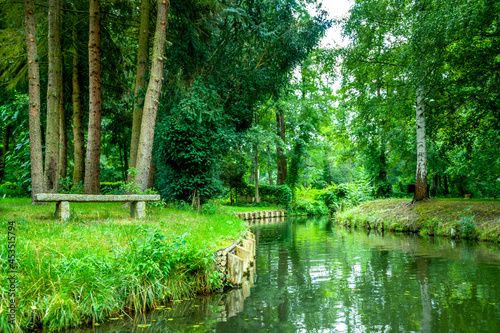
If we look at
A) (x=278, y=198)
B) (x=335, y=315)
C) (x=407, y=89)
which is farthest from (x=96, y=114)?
(x=278, y=198)

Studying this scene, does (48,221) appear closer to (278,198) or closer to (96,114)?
(96,114)

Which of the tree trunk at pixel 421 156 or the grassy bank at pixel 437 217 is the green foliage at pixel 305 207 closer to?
the grassy bank at pixel 437 217

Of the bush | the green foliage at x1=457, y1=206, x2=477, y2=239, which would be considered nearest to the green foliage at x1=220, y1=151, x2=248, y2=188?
the bush

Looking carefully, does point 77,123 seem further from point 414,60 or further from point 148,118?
point 414,60

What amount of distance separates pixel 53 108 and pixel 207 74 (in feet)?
16.8

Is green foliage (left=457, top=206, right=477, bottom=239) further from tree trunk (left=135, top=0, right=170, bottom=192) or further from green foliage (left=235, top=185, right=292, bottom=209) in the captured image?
green foliage (left=235, top=185, right=292, bottom=209)

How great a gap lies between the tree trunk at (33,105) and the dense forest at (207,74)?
0.09 ft

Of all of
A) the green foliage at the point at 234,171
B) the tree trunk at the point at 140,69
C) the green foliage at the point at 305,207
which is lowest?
the green foliage at the point at 305,207

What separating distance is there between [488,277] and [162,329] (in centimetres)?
532

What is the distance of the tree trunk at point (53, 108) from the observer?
10211 mm

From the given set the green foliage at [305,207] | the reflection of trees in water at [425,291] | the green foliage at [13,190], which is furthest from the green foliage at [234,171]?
the reflection of trees in water at [425,291]

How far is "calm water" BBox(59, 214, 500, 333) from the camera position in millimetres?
3916

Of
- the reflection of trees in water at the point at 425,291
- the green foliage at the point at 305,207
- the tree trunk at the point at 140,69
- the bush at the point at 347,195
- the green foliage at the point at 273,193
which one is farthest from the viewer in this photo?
the green foliage at the point at 305,207

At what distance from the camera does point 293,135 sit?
26.2 meters
